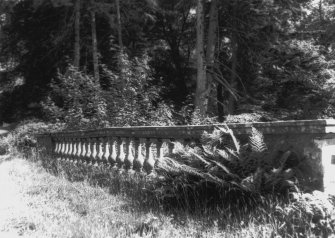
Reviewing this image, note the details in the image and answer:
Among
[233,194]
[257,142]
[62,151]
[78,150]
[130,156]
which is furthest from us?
[62,151]

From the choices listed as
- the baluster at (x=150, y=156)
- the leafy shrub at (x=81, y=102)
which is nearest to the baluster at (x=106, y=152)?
the baluster at (x=150, y=156)

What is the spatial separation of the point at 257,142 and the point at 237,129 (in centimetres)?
61

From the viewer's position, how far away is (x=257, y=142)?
4754 millimetres

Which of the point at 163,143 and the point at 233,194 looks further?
the point at 163,143

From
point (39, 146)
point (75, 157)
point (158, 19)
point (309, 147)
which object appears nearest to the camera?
point (309, 147)

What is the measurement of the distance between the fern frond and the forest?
581 cm

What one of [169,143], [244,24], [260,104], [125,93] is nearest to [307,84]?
[260,104]

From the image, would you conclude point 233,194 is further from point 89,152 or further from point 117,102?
point 117,102

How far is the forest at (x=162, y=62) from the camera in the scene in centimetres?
1334

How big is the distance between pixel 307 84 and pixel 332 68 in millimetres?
2716

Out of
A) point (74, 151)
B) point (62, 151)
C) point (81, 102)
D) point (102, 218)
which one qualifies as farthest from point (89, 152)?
point (102, 218)

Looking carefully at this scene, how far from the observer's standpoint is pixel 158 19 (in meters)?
30.3

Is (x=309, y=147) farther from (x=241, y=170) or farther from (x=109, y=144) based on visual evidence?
(x=109, y=144)

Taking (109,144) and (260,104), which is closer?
(109,144)
